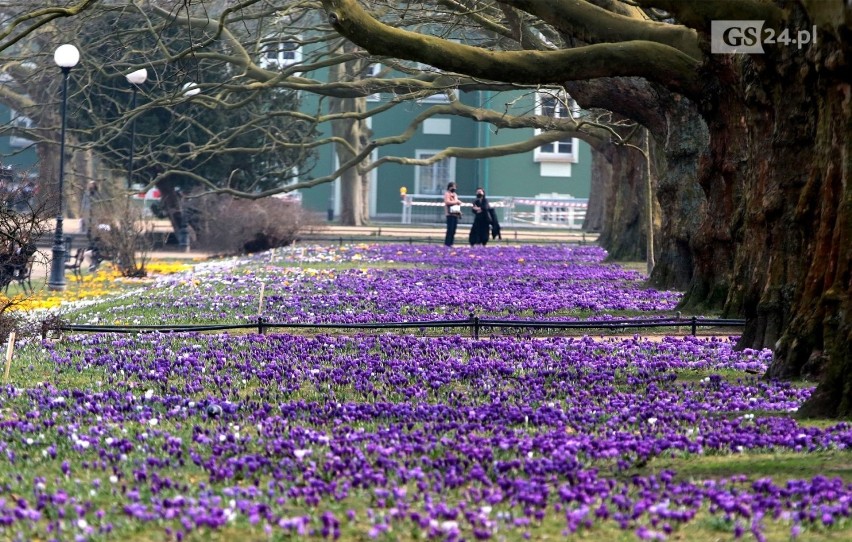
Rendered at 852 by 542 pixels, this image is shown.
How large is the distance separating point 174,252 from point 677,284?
20206 millimetres

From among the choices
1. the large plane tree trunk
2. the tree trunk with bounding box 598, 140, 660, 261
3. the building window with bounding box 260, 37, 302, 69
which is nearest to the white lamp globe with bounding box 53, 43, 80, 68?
the building window with bounding box 260, 37, 302, 69

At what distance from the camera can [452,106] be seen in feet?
109

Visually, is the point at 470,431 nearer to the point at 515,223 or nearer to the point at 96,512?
the point at 96,512

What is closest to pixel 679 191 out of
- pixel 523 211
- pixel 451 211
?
pixel 451 211

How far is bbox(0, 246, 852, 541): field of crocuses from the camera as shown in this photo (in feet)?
19.4

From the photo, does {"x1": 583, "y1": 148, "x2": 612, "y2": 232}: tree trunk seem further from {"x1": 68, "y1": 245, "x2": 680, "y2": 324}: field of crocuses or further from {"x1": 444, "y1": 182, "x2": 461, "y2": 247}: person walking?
{"x1": 68, "y1": 245, "x2": 680, "y2": 324}: field of crocuses

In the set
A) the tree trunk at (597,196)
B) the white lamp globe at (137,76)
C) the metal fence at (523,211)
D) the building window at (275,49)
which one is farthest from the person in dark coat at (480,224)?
the metal fence at (523,211)

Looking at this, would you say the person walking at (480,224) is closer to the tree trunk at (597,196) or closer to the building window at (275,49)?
the tree trunk at (597,196)

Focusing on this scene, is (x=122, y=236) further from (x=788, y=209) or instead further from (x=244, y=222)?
(x=788, y=209)

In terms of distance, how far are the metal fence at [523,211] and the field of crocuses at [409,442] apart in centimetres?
4357

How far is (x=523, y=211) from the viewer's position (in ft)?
202

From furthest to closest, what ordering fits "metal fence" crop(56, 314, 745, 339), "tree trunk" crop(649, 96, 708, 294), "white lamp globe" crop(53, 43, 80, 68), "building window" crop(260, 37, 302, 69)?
"building window" crop(260, 37, 302, 69)
"white lamp globe" crop(53, 43, 80, 68)
"tree trunk" crop(649, 96, 708, 294)
"metal fence" crop(56, 314, 745, 339)

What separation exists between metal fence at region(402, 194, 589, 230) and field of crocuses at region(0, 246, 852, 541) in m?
43.6

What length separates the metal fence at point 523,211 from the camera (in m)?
57.9
